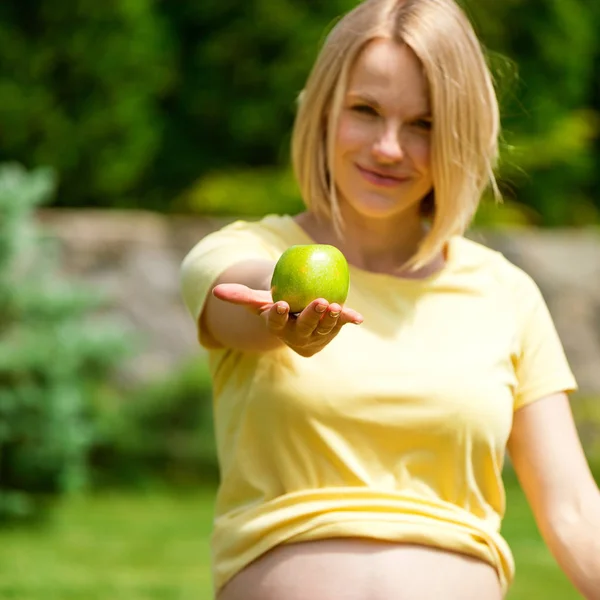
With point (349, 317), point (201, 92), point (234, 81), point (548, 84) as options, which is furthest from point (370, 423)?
point (548, 84)

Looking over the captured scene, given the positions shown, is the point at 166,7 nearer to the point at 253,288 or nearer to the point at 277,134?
the point at 277,134

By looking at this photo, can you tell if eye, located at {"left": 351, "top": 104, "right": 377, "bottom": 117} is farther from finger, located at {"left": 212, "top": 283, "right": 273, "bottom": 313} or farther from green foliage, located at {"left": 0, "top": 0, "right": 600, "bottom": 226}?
green foliage, located at {"left": 0, "top": 0, "right": 600, "bottom": 226}

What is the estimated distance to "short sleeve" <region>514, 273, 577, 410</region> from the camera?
2.14 m

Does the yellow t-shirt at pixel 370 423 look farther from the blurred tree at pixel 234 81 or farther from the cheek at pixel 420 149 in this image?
the blurred tree at pixel 234 81

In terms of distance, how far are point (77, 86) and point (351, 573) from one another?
19.6 ft

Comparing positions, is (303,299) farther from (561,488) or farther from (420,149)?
(561,488)

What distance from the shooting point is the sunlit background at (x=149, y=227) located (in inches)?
217

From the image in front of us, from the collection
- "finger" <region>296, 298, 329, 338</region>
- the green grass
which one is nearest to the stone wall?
the green grass

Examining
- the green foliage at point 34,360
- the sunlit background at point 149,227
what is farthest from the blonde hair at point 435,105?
the green foliage at point 34,360

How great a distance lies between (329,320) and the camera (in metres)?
1.68

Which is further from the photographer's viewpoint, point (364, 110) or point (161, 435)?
point (161, 435)

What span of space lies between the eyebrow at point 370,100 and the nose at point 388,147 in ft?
0.16

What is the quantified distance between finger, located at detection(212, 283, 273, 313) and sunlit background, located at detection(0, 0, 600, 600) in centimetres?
302

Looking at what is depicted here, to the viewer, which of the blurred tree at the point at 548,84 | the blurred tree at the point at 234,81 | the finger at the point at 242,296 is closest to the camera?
the finger at the point at 242,296
